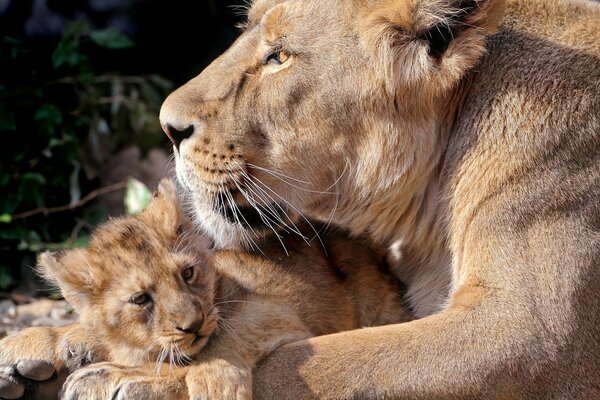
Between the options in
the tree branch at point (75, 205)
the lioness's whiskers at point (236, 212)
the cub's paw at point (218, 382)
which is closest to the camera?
the cub's paw at point (218, 382)

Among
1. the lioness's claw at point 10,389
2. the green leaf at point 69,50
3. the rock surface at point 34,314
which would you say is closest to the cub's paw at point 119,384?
the lioness's claw at point 10,389

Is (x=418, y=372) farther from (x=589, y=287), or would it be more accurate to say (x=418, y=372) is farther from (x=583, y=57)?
(x=583, y=57)

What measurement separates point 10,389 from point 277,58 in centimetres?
143

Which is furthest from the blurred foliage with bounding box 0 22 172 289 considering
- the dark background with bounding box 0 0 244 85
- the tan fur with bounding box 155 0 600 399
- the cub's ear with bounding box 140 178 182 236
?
the tan fur with bounding box 155 0 600 399

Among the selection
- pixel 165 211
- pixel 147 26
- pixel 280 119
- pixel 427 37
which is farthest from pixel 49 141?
pixel 427 37

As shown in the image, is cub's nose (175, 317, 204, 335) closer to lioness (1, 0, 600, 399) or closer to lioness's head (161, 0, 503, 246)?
lioness (1, 0, 600, 399)

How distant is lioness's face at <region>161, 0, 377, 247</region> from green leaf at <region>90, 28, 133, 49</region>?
9.75 ft

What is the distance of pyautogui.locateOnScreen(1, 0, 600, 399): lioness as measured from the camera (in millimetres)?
3350

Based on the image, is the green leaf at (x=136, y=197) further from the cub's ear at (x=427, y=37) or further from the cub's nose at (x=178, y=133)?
the cub's ear at (x=427, y=37)

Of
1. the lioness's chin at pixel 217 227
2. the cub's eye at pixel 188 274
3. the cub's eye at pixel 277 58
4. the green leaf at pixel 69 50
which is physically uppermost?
the cub's eye at pixel 277 58

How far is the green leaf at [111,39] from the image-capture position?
665cm

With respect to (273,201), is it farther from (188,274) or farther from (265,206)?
(188,274)

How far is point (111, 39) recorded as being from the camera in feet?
21.9

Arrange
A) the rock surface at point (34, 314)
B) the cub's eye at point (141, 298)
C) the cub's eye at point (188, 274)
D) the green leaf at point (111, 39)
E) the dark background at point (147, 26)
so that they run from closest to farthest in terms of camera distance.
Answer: the cub's eye at point (141, 298) < the cub's eye at point (188, 274) < the rock surface at point (34, 314) < the green leaf at point (111, 39) < the dark background at point (147, 26)
